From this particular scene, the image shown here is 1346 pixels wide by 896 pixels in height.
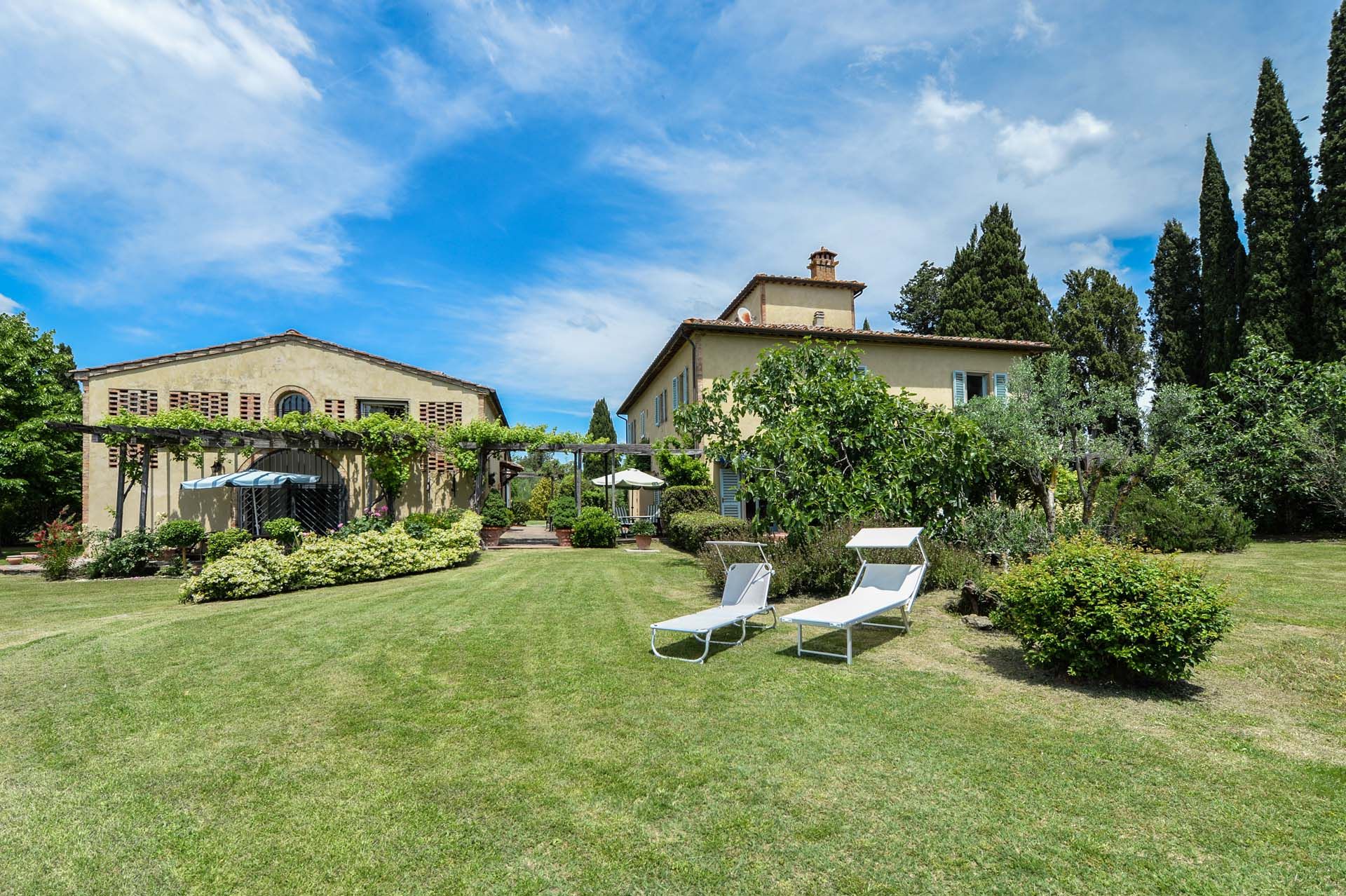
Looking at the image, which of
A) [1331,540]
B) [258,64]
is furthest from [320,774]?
[1331,540]

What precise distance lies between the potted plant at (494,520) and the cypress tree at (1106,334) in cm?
2730

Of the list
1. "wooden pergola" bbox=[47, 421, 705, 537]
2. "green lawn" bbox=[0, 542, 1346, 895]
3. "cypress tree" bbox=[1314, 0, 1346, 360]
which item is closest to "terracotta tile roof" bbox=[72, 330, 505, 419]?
"wooden pergola" bbox=[47, 421, 705, 537]

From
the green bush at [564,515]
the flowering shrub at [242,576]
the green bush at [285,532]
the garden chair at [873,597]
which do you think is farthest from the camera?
the green bush at [564,515]

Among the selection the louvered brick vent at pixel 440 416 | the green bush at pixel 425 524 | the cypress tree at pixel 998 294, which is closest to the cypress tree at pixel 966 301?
the cypress tree at pixel 998 294

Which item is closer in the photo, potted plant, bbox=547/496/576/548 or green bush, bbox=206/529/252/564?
green bush, bbox=206/529/252/564

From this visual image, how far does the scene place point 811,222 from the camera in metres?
24.8

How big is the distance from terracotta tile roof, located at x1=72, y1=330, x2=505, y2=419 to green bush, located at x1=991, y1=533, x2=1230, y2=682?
1817cm

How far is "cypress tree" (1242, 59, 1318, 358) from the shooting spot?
22391mm

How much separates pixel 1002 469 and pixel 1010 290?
23.3 metres

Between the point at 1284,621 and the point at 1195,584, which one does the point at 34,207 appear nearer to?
the point at 1195,584

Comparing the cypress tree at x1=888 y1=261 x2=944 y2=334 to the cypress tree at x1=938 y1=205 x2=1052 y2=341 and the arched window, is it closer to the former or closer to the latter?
the cypress tree at x1=938 y1=205 x2=1052 y2=341

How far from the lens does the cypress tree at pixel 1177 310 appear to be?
2883 centimetres

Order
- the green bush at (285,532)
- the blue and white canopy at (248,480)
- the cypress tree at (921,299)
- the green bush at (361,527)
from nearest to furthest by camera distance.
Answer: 1. the green bush at (285,532)
2. the green bush at (361,527)
3. the blue and white canopy at (248,480)
4. the cypress tree at (921,299)

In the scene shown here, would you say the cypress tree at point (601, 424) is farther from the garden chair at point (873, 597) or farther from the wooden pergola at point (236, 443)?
the garden chair at point (873, 597)
